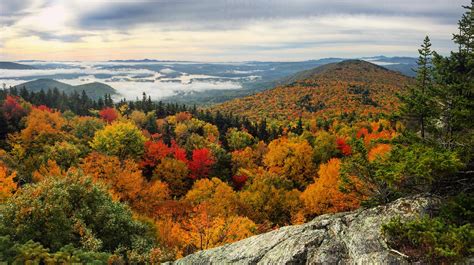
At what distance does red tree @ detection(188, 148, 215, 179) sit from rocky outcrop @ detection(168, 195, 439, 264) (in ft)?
202

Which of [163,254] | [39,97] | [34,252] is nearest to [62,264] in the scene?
[34,252]

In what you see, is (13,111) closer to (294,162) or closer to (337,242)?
(294,162)

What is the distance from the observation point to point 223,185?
6309cm

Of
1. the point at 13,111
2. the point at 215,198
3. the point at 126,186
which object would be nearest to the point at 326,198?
the point at 215,198

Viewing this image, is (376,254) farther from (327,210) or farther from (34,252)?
(327,210)

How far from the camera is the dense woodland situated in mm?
16188

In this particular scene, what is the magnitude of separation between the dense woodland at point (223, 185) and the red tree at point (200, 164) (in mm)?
316

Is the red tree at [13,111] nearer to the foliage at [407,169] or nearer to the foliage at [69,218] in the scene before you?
the foliage at [69,218]

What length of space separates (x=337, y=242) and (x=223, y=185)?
158ft

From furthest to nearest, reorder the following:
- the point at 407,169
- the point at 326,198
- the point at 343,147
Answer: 1. the point at 343,147
2. the point at 326,198
3. the point at 407,169

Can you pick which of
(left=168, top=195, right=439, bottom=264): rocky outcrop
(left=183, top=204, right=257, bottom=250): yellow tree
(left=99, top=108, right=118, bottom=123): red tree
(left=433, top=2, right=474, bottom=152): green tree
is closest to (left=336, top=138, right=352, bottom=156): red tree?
(left=183, top=204, right=257, bottom=250): yellow tree

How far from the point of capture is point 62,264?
22.2 metres

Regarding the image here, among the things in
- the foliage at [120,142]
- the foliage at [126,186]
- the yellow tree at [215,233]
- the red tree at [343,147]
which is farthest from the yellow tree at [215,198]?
the red tree at [343,147]

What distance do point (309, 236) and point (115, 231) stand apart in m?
20.0
